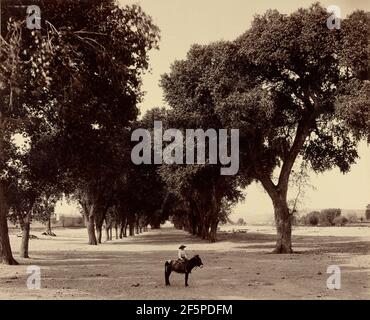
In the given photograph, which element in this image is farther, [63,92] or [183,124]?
[183,124]

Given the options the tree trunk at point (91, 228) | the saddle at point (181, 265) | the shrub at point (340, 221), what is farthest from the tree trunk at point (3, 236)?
the shrub at point (340, 221)

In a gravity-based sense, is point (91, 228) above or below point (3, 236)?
below

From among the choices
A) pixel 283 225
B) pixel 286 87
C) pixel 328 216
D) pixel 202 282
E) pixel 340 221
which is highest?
pixel 286 87

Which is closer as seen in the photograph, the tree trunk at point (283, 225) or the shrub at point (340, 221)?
the tree trunk at point (283, 225)

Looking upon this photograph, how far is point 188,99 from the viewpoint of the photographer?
35219 mm

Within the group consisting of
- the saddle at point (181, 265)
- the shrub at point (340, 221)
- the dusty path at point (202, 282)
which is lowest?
the shrub at point (340, 221)

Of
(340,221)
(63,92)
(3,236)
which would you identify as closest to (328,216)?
(340,221)

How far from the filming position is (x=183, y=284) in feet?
56.4

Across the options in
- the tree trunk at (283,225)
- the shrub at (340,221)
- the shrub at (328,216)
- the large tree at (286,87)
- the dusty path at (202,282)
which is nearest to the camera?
the dusty path at (202,282)

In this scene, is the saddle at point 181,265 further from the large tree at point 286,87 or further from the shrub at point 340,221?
the shrub at point 340,221

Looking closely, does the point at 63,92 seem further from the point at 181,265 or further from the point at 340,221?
the point at 340,221

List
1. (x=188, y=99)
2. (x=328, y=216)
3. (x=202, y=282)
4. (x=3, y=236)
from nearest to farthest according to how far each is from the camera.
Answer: (x=202, y=282) → (x=3, y=236) → (x=188, y=99) → (x=328, y=216)

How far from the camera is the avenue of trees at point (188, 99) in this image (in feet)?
63.4
